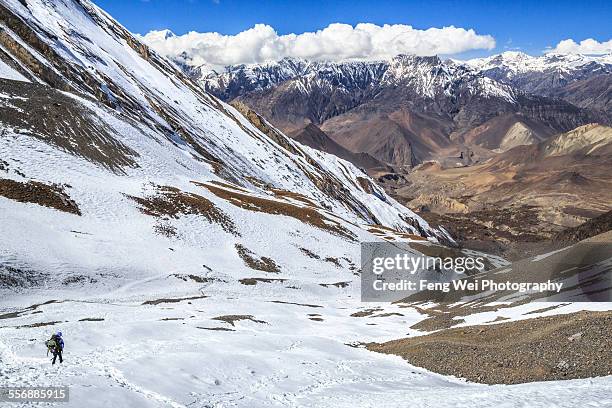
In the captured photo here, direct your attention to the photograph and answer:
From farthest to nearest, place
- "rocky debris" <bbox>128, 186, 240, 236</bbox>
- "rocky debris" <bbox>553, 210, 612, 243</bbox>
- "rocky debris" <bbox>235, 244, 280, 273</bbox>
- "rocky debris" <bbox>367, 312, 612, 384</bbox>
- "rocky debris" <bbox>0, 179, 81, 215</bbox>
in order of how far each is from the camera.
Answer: "rocky debris" <bbox>553, 210, 612, 243</bbox>
"rocky debris" <bbox>128, 186, 240, 236</bbox>
"rocky debris" <bbox>235, 244, 280, 273</bbox>
"rocky debris" <bbox>0, 179, 81, 215</bbox>
"rocky debris" <bbox>367, 312, 612, 384</bbox>

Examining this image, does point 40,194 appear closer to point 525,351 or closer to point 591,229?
point 525,351

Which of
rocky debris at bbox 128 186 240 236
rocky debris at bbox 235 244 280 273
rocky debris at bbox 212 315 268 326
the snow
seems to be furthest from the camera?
the snow

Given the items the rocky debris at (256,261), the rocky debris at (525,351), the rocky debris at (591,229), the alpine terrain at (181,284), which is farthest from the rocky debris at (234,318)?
the rocky debris at (591,229)

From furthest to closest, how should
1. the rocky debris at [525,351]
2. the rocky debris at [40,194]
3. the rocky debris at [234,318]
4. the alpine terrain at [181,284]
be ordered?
the rocky debris at [40,194] < the rocky debris at [234,318] < the rocky debris at [525,351] < the alpine terrain at [181,284]

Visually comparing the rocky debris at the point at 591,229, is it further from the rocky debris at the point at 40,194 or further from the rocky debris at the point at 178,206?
the rocky debris at the point at 40,194

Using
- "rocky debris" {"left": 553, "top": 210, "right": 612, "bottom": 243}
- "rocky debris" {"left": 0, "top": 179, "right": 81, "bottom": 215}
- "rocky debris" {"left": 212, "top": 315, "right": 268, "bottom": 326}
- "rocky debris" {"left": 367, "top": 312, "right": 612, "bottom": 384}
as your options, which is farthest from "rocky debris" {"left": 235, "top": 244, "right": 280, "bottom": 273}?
"rocky debris" {"left": 553, "top": 210, "right": 612, "bottom": 243}

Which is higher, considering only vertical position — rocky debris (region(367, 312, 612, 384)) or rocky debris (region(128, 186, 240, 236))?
rocky debris (region(128, 186, 240, 236))

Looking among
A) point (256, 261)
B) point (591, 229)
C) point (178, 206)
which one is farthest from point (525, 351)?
point (591, 229)

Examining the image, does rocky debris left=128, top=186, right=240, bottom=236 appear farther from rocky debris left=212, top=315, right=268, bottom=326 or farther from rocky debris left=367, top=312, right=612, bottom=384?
rocky debris left=367, top=312, right=612, bottom=384

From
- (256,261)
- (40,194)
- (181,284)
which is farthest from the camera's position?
(256,261)

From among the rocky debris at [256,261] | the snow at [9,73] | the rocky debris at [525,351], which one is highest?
the snow at [9,73]

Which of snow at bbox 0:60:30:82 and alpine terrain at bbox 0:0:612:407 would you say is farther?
snow at bbox 0:60:30:82
